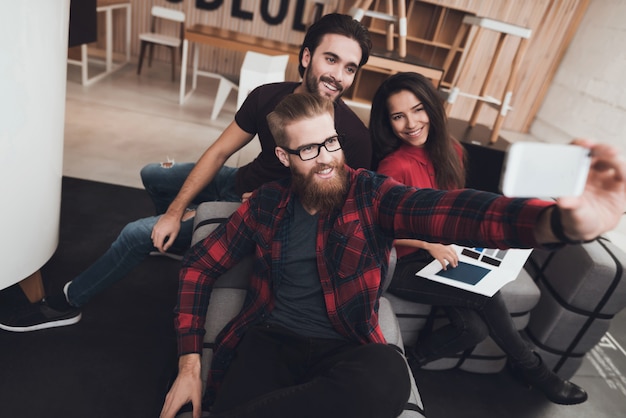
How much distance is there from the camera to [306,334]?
1.23m

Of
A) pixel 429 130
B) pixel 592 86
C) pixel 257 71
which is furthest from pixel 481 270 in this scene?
pixel 592 86

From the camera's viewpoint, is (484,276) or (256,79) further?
(256,79)

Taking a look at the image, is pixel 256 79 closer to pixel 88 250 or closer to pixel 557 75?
pixel 88 250

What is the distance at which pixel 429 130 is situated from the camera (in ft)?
5.65

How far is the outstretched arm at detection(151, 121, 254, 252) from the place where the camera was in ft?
5.11

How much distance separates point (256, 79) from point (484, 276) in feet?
9.17

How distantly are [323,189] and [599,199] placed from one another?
27.1 inches

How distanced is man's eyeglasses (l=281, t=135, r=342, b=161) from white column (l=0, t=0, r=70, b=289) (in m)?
0.83

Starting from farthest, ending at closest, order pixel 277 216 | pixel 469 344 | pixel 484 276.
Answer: pixel 469 344 < pixel 484 276 < pixel 277 216

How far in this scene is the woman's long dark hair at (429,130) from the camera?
1659mm

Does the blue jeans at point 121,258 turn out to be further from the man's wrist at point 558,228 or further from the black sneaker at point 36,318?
the man's wrist at point 558,228

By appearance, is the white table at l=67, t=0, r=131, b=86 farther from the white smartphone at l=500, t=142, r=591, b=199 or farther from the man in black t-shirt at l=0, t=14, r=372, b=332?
the white smartphone at l=500, t=142, r=591, b=199

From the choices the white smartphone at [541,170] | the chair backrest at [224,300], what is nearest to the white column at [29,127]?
the chair backrest at [224,300]

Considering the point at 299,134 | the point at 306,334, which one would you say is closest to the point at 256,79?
the point at 299,134
